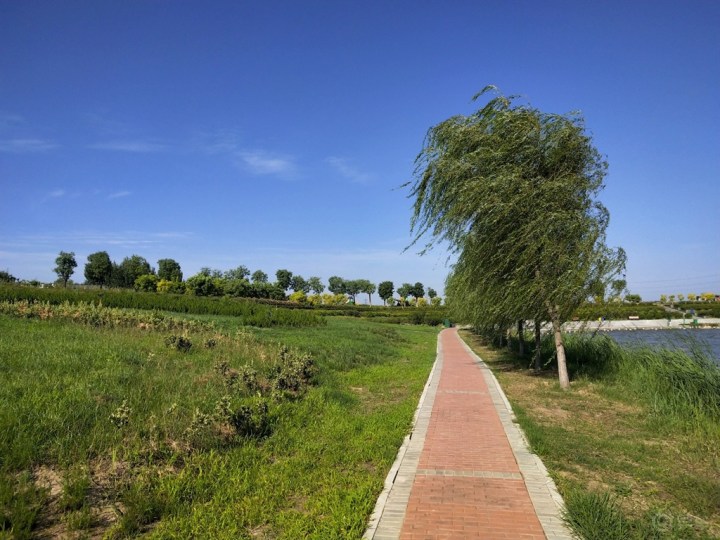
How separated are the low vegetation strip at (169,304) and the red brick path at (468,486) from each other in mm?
18208

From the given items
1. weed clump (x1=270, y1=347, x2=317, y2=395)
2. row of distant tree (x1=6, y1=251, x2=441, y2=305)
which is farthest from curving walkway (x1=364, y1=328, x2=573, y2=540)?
row of distant tree (x1=6, y1=251, x2=441, y2=305)

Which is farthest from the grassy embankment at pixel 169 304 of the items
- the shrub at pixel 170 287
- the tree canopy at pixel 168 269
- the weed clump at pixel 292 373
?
the tree canopy at pixel 168 269

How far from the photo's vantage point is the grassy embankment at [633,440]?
443 cm

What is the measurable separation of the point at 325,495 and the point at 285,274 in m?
103

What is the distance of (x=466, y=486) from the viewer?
531 cm

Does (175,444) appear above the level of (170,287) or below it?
below

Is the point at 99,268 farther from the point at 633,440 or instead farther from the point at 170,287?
the point at 633,440

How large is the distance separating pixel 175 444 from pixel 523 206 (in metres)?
9.70

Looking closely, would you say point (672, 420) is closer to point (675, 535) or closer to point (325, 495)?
point (675, 535)

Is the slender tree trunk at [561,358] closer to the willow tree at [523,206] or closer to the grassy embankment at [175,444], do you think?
the willow tree at [523,206]

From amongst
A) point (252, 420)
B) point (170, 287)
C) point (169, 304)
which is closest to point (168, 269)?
point (170, 287)

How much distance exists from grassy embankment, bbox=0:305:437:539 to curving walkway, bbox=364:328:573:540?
328mm

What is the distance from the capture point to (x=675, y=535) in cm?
405

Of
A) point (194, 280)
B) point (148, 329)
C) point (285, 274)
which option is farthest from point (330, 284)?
point (148, 329)
